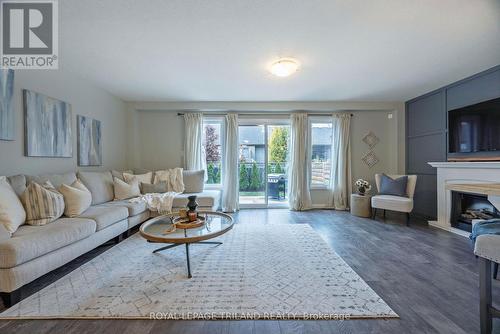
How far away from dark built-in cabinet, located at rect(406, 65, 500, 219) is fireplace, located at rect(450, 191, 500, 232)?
665 mm

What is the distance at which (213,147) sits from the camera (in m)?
5.08

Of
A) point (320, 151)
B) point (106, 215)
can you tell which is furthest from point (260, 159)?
point (106, 215)

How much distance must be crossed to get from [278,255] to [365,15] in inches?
101

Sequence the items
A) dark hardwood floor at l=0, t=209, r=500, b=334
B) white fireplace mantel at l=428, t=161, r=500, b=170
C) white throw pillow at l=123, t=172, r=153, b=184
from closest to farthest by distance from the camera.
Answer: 1. dark hardwood floor at l=0, t=209, r=500, b=334
2. white fireplace mantel at l=428, t=161, r=500, b=170
3. white throw pillow at l=123, t=172, r=153, b=184

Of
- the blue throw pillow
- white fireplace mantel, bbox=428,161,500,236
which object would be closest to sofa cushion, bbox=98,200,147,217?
the blue throw pillow

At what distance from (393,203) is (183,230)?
11.8 ft

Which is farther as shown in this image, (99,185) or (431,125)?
(431,125)

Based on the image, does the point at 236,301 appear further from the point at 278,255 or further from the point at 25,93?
the point at 25,93

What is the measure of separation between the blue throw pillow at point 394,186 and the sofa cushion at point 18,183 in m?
5.33

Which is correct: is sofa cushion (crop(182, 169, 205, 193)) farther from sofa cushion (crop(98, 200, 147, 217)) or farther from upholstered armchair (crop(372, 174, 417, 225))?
upholstered armchair (crop(372, 174, 417, 225))

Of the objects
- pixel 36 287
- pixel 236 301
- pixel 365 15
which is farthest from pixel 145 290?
pixel 365 15

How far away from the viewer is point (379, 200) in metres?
4.03

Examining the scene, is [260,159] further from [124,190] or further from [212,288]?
[212,288]

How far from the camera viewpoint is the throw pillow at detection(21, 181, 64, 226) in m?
2.16
